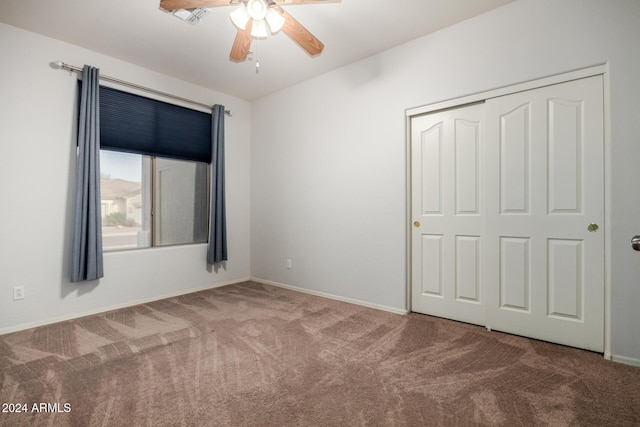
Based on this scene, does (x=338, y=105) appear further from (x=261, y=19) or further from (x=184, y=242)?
(x=184, y=242)

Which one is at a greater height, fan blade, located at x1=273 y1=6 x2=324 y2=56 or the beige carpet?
fan blade, located at x1=273 y1=6 x2=324 y2=56

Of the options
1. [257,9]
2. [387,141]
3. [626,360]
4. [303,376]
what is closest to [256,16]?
[257,9]

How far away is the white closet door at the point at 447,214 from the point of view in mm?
2778

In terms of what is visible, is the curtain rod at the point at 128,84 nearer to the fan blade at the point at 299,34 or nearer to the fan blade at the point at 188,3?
the fan blade at the point at 188,3

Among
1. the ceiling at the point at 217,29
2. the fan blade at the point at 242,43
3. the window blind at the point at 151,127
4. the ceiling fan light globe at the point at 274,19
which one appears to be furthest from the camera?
the window blind at the point at 151,127

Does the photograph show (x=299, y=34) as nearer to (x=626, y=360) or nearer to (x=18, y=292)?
(x=626, y=360)

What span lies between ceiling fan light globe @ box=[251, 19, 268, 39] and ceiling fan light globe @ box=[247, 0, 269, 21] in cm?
7

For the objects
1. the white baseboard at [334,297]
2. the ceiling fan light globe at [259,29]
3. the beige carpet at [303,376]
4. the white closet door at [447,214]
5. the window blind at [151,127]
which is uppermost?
the ceiling fan light globe at [259,29]

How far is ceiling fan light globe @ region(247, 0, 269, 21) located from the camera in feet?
6.51

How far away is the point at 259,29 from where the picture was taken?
2.18 m

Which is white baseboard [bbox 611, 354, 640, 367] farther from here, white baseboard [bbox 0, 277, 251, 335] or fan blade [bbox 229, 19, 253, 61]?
white baseboard [bbox 0, 277, 251, 335]

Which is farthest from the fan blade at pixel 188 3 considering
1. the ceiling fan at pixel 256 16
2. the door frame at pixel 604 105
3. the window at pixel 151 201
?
the window at pixel 151 201

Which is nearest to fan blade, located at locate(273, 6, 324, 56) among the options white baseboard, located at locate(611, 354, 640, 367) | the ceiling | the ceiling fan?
the ceiling fan

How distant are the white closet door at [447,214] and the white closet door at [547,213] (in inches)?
5.2
